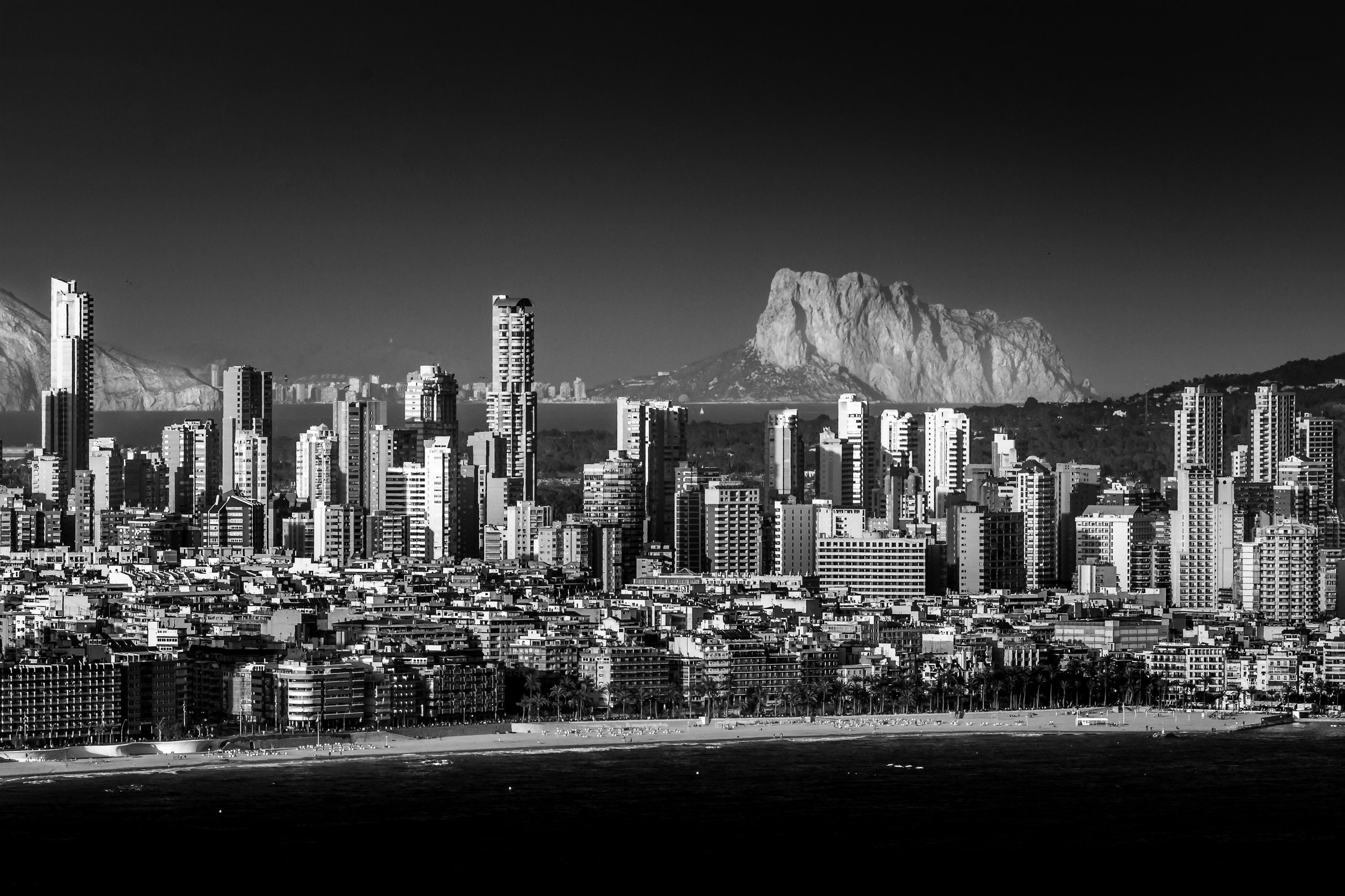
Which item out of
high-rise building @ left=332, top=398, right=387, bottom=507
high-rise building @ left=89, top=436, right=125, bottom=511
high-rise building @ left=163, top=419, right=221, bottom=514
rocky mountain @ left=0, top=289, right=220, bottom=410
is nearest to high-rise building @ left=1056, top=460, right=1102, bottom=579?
high-rise building @ left=332, top=398, right=387, bottom=507

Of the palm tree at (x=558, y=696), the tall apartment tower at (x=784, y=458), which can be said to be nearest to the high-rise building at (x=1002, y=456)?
the tall apartment tower at (x=784, y=458)

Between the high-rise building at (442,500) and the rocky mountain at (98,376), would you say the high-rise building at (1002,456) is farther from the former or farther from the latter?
the rocky mountain at (98,376)

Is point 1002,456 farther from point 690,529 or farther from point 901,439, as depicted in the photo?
point 690,529

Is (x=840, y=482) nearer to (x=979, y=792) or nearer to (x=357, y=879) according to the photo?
(x=979, y=792)

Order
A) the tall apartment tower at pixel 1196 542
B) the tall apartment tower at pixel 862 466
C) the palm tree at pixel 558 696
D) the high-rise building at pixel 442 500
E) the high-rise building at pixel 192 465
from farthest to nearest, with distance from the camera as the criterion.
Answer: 1. the high-rise building at pixel 192 465
2. the tall apartment tower at pixel 862 466
3. the high-rise building at pixel 442 500
4. the tall apartment tower at pixel 1196 542
5. the palm tree at pixel 558 696

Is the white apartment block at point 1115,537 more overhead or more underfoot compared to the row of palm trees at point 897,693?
more overhead

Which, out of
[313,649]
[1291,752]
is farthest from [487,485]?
[1291,752]

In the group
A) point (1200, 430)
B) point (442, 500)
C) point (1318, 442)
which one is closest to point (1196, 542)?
point (1318, 442)
